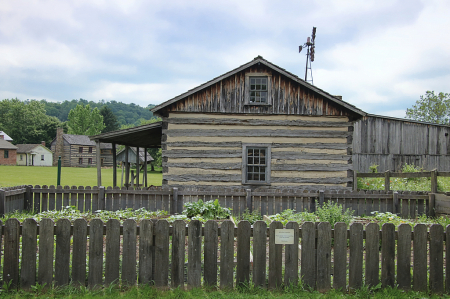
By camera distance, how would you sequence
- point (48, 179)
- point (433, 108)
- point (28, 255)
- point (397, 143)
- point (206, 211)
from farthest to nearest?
point (433, 108) → point (48, 179) → point (397, 143) → point (206, 211) → point (28, 255)

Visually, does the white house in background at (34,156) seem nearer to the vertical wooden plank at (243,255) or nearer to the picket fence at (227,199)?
the picket fence at (227,199)

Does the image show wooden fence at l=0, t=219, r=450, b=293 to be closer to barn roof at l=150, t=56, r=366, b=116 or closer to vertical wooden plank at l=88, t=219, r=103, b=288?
vertical wooden plank at l=88, t=219, r=103, b=288

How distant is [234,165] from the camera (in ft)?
45.6

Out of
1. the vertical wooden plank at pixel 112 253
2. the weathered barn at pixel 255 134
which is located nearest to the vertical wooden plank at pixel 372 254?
the vertical wooden plank at pixel 112 253

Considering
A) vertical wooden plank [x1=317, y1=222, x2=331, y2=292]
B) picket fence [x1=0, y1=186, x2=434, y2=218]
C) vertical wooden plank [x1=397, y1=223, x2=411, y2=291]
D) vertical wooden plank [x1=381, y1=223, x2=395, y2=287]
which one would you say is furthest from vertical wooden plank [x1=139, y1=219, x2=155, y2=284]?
picket fence [x1=0, y1=186, x2=434, y2=218]

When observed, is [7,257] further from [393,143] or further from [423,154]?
[423,154]

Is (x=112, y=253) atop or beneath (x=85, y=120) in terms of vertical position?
beneath

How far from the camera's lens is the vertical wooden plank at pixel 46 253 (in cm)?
450

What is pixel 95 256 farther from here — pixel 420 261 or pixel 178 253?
pixel 420 261

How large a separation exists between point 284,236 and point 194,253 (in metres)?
1.31

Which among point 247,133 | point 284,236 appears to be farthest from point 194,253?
point 247,133

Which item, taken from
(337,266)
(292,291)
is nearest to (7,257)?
(292,291)

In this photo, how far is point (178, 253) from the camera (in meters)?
4.58

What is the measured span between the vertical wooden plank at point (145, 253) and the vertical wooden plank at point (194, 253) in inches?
21.7
